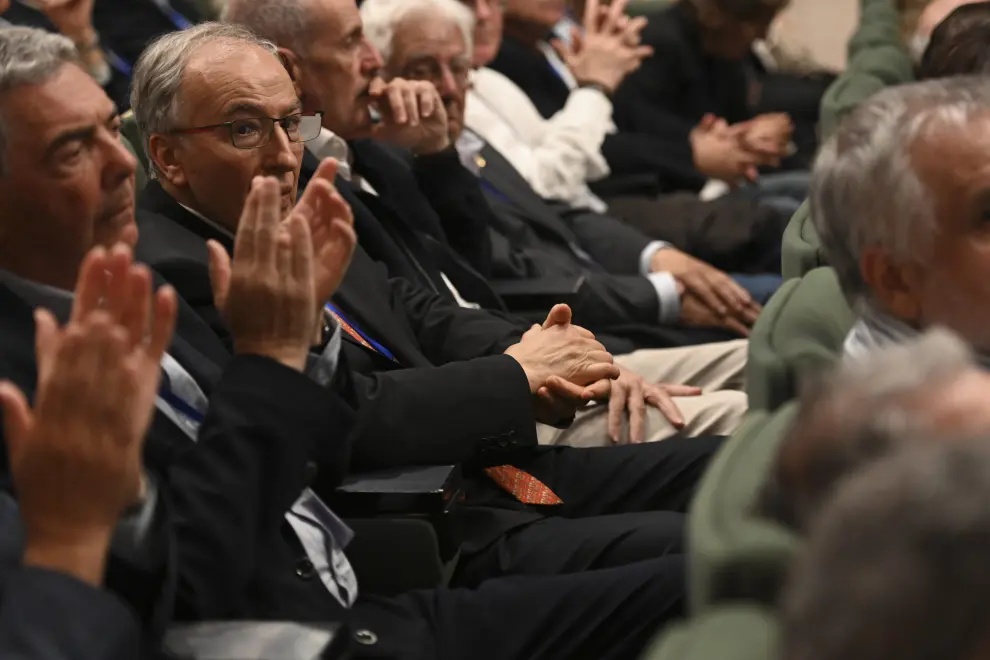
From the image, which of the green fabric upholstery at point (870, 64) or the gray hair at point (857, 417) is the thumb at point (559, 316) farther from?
the gray hair at point (857, 417)

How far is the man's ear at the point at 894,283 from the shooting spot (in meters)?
1.37

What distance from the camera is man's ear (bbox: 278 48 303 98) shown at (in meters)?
2.20

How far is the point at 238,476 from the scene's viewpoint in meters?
1.29

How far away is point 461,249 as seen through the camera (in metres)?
2.73

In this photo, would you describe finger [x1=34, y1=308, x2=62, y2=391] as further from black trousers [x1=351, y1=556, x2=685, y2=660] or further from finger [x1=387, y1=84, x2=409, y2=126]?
finger [x1=387, y1=84, x2=409, y2=126]

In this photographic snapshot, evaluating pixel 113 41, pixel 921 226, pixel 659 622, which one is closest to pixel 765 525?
pixel 921 226

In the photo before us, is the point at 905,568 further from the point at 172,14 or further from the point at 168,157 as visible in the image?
the point at 172,14

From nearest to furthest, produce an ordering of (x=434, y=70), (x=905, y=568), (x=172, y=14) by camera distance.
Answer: (x=905, y=568), (x=434, y=70), (x=172, y=14)

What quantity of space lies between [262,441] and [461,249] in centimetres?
145

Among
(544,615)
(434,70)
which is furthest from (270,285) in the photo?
(434,70)

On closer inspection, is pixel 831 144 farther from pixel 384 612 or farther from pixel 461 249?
pixel 461 249

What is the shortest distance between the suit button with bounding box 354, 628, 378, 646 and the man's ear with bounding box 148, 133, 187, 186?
746mm

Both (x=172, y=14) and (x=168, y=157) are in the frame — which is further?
(x=172, y=14)

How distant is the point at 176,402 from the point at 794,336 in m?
0.72
